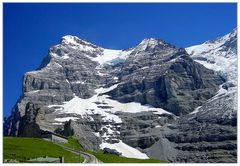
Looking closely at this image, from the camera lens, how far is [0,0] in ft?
129

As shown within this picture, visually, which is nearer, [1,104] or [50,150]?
[1,104]

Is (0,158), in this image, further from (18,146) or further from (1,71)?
(18,146)

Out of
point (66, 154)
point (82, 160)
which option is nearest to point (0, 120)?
point (82, 160)

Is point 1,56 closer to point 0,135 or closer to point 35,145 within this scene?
point 0,135

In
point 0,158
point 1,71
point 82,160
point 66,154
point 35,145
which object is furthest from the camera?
point 35,145

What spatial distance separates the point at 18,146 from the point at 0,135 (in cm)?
4579

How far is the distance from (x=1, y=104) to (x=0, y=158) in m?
3.78

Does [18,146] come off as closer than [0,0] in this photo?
No

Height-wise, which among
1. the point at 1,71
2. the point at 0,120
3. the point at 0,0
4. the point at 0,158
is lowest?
the point at 0,158

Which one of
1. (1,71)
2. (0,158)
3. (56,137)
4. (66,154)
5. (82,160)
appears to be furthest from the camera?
(56,137)

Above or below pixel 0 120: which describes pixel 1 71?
above

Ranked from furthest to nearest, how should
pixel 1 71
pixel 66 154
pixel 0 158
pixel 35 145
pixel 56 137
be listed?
pixel 56 137 < pixel 35 145 < pixel 66 154 < pixel 1 71 < pixel 0 158

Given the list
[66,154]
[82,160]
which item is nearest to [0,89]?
[82,160]

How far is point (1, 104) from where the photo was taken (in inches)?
1460
